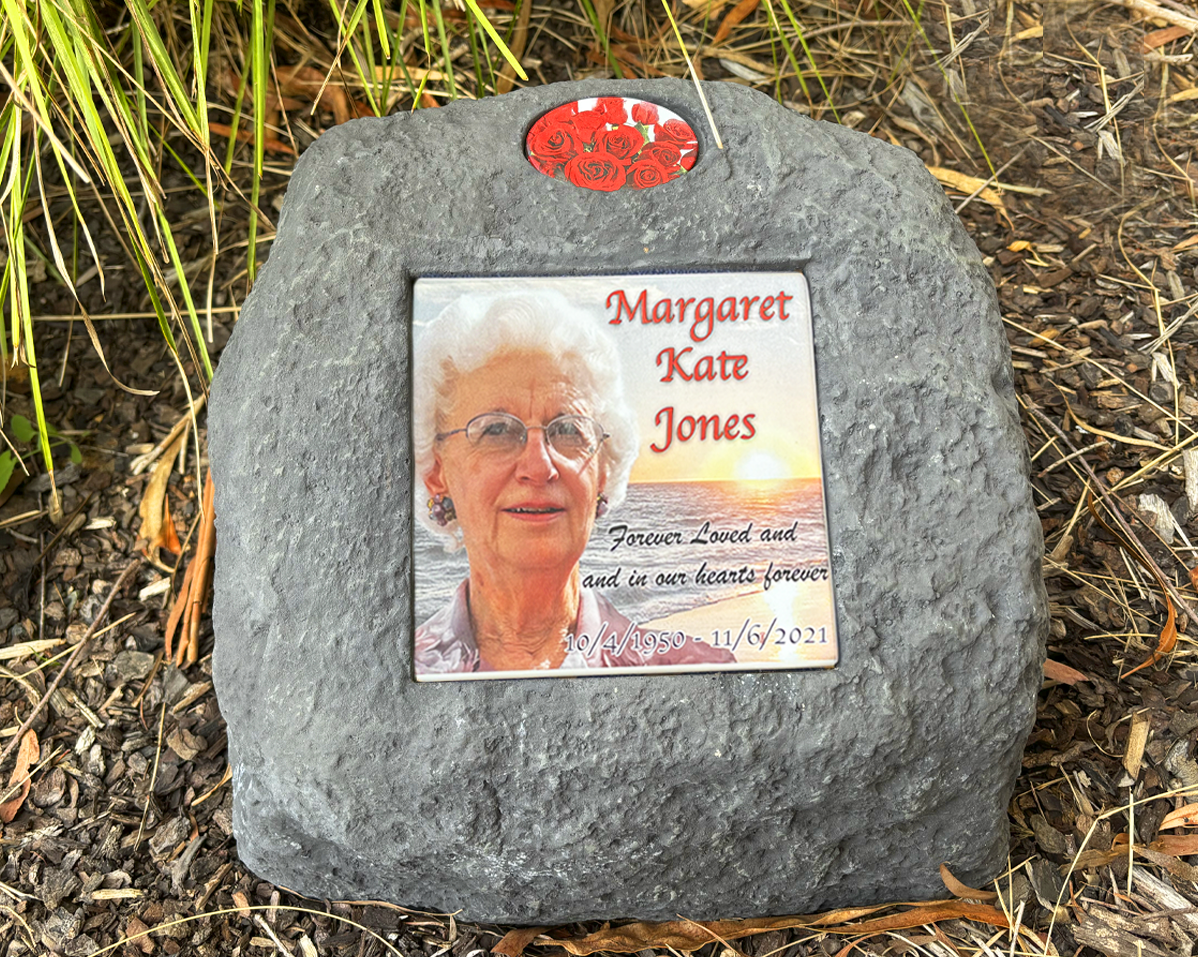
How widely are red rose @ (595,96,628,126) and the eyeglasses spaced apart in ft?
1.54

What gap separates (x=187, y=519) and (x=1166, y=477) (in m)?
1.80

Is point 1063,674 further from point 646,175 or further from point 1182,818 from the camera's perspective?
point 646,175

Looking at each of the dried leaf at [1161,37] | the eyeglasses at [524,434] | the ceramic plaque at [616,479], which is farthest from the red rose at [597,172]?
the dried leaf at [1161,37]

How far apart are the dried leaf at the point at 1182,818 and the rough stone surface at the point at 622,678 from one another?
13.6 inches

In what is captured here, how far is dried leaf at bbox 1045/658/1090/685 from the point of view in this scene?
170 centimetres

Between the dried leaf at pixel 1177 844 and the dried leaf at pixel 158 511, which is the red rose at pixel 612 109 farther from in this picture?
the dried leaf at pixel 1177 844

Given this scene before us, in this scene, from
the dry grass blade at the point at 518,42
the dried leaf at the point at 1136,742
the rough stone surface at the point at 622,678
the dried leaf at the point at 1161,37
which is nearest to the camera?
the rough stone surface at the point at 622,678

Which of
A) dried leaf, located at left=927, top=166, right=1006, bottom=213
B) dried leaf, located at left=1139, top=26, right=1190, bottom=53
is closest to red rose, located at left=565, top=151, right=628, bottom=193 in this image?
dried leaf, located at left=927, top=166, right=1006, bottom=213

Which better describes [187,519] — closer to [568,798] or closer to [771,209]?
[568,798]

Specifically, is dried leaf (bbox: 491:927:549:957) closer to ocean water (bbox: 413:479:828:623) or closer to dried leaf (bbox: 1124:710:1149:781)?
ocean water (bbox: 413:479:828:623)

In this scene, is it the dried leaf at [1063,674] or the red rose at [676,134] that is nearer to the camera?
the red rose at [676,134]

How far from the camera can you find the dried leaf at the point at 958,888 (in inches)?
56.0

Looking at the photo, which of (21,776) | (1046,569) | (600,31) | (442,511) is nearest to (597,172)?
(442,511)

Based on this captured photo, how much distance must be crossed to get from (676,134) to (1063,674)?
1056mm
